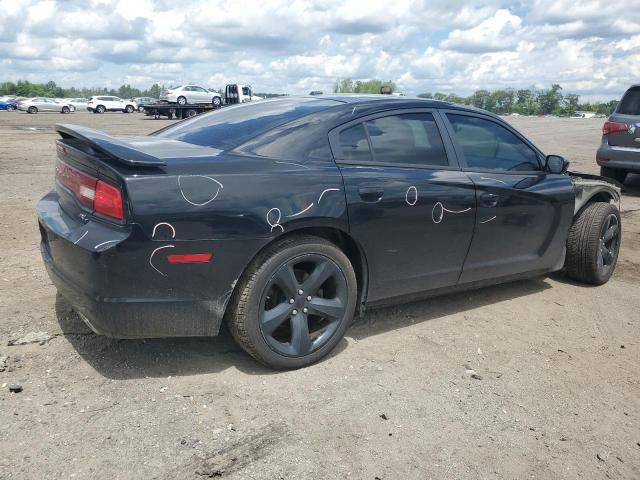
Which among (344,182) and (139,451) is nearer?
(139,451)

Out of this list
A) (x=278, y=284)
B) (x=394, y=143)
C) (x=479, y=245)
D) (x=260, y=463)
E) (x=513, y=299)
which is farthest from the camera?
(x=513, y=299)

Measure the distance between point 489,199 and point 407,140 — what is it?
0.76 m

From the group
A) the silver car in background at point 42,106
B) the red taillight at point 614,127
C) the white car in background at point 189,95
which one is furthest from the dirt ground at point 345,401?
the silver car in background at point 42,106

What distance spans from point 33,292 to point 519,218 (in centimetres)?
359

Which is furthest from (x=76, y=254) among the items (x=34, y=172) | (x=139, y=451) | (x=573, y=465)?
(x=34, y=172)

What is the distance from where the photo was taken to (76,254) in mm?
2961

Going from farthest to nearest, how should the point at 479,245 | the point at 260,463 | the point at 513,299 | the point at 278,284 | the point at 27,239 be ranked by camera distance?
1. the point at 27,239
2. the point at 513,299
3. the point at 479,245
4. the point at 278,284
5. the point at 260,463

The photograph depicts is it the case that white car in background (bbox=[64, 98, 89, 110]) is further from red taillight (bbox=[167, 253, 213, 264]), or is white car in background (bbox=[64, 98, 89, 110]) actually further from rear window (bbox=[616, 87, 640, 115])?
red taillight (bbox=[167, 253, 213, 264])

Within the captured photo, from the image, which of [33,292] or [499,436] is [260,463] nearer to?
[499,436]

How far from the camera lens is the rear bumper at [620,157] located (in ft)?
31.0

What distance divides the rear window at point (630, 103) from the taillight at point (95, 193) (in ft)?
30.3

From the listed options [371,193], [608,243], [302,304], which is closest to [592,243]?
[608,243]

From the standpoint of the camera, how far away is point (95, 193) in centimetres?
297

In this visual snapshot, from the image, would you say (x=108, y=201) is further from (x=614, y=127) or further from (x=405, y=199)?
(x=614, y=127)
